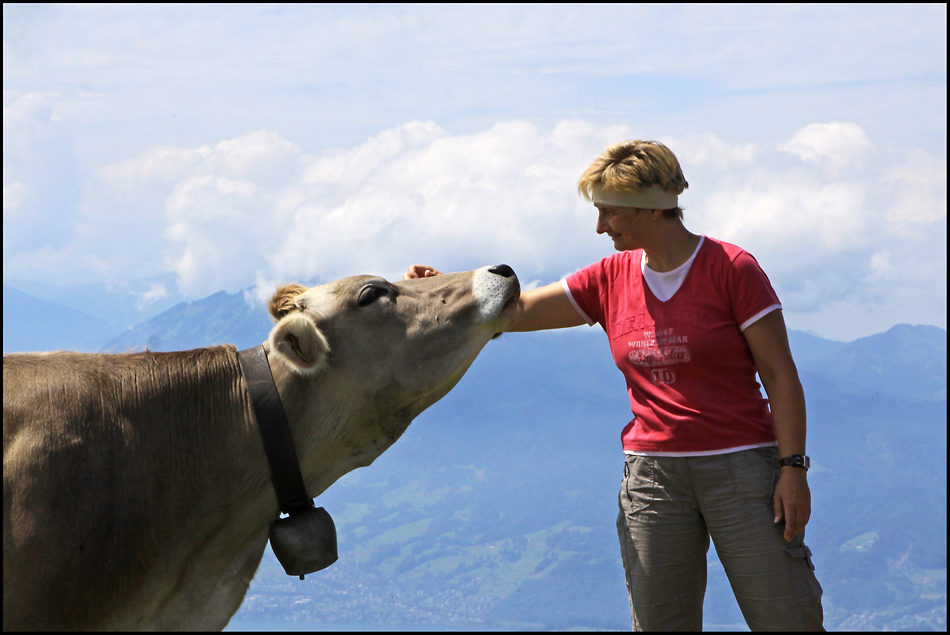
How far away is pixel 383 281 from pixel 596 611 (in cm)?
15758

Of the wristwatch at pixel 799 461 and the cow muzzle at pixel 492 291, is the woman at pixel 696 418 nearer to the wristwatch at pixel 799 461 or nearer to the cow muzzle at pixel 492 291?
the wristwatch at pixel 799 461

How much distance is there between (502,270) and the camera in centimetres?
439

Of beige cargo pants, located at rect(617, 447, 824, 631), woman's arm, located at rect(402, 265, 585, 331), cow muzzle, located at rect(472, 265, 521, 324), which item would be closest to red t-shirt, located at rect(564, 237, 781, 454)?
beige cargo pants, located at rect(617, 447, 824, 631)

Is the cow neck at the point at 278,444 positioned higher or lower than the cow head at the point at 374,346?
lower

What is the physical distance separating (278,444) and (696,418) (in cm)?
201

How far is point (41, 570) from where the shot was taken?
3391 mm

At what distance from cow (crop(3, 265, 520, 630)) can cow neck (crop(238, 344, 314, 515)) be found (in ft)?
0.23

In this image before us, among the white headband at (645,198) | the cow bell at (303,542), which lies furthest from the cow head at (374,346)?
the white headband at (645,198)

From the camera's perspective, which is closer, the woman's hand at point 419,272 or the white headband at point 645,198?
the white headband at point 645,198

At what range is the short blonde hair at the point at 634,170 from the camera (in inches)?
162

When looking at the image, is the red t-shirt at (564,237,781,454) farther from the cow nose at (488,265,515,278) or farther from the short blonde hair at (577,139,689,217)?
the cow nose at (488,265,515,278)

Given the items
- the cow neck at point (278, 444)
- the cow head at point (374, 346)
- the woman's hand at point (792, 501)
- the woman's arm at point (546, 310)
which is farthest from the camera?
the woman's arm at point (546, 310)

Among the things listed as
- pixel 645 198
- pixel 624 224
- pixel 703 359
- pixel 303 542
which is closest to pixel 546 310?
pixel 624 224

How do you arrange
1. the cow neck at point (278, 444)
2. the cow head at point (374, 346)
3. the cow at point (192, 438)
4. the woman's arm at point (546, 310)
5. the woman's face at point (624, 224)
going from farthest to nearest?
1. the woman's arm at point (546, 310)
2. the woman's face at point (624, 224)
3. the cow head at point (374, 346)
4. the cow neck at point (278, 444)
5. the cow at point (192, 438)
